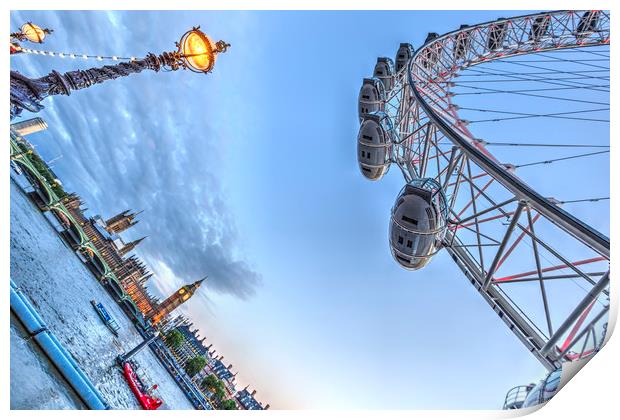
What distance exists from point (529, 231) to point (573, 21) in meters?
22.8

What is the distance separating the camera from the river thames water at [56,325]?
1152 centimetres

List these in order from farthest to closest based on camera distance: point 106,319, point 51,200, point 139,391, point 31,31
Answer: point 51,200
point 106,319
point 139,391
point 31,31

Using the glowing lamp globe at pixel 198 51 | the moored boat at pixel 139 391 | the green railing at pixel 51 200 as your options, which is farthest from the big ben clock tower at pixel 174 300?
the glowing lamp globe at pixel 198 51

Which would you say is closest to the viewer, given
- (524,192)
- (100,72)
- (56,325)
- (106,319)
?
(524,192)

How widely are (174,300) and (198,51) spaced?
9842cm

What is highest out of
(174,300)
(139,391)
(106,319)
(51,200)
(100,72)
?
(100,72)

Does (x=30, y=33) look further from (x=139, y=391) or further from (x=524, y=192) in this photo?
(x=139, y=391)

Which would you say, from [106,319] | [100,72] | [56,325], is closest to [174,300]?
[106,319]

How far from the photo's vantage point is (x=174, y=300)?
94.8 m

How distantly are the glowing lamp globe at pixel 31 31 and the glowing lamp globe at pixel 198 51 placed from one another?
47.5 ft
